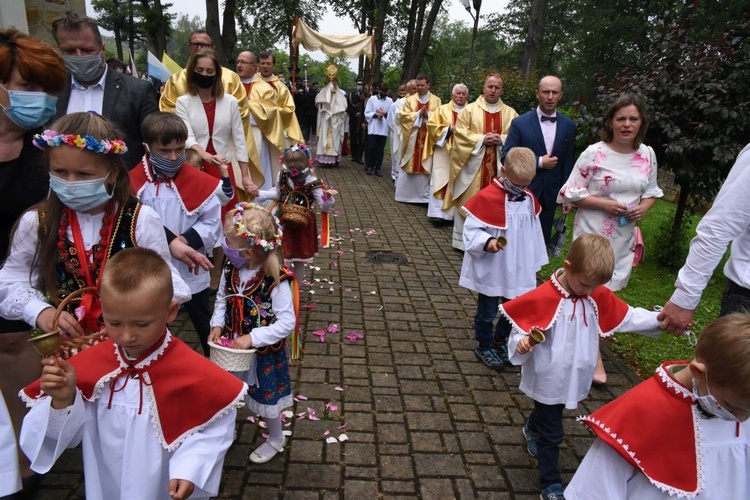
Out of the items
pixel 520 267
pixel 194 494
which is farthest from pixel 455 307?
pixel 194 494

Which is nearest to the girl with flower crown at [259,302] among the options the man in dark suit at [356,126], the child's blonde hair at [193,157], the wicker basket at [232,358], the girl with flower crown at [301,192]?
the wicker basket at [232,358]

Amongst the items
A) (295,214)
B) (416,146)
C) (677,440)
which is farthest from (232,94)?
(416,146)

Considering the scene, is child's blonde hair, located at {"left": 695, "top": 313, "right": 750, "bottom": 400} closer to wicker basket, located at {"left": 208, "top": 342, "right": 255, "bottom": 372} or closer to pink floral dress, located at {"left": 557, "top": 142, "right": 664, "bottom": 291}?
wicker basket, located at {"left": 208, "top": 342, "right": 255, "bottom": 372}

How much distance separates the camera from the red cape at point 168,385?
1.88m

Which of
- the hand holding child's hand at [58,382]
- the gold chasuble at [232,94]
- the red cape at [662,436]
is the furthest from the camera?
the gold chasuble at [232,94]

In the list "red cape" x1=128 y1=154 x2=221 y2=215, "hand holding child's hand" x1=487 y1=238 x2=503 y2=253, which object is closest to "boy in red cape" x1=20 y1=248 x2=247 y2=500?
"red cape" x1=128 y1=154 x2=221 y2=215

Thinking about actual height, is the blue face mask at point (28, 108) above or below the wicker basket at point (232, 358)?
above

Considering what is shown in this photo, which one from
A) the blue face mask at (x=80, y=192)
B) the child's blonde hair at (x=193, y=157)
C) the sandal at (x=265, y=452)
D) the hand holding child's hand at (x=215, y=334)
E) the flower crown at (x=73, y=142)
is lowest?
the sandal at (x=265, y=452)

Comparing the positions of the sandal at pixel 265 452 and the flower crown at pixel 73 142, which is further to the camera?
the sandal at pixel 265 452

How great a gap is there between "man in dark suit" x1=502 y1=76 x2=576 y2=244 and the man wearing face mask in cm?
841

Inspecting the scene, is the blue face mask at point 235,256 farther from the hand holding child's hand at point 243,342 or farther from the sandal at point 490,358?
the sandal at point 490,358

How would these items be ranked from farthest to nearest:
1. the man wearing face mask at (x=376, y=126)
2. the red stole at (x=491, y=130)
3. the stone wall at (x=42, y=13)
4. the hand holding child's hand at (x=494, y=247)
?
the man wearing face mask at (x=376, y=126)
the red stole at (x=491, y=130)
the stone wall at (x=42, y=13)
the hand holding child's hand at (x=494, y=247)

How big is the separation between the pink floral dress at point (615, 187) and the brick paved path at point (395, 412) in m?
1.05

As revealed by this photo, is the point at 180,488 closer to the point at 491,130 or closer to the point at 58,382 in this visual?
the point at 58,382
